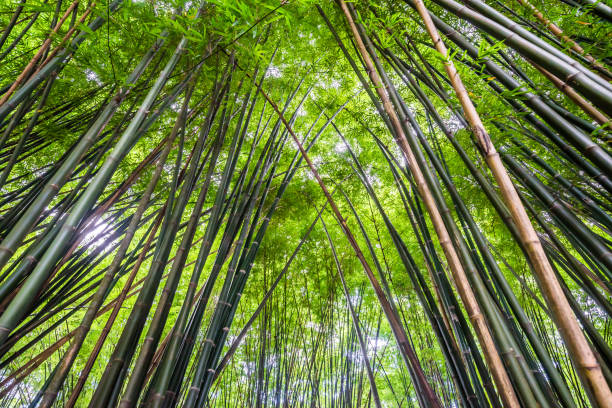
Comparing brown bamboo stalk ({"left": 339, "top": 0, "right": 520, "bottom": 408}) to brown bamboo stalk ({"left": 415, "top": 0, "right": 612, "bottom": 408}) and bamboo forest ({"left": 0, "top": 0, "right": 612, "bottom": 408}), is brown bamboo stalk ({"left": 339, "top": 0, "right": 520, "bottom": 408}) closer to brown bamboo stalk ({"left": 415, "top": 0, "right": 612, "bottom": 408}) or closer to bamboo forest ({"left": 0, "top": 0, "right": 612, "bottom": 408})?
bamboo forest ({"left": 0, "top": 0, "right": 612, "bottom": 408})

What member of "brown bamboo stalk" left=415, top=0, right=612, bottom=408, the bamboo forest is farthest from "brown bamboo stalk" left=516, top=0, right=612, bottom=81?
"brown bamboo stalk" left=415, top=0, right=612, bottom=408

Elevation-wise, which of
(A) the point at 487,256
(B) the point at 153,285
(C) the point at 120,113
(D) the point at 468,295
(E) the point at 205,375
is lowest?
(E) the point at 205,375

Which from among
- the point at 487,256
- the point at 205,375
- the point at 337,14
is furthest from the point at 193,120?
the point at 487,256

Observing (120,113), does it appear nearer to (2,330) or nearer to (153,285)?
(153,285)

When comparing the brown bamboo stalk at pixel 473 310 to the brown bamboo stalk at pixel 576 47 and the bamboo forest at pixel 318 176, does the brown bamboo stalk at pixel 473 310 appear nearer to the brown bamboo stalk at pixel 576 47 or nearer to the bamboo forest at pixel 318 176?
the bamboo forest at pixel 318 176

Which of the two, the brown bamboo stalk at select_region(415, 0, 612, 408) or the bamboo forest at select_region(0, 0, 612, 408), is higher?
the bamboo forest at select_region(0, 0, 612, 408)

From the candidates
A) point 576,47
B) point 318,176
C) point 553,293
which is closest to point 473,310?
point 553,293

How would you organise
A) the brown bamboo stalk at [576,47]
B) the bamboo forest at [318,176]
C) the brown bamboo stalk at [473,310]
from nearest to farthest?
1. the brown bamboo stalk at [473,310]
2. the bamboo forest at [318,176]
3. the brown bamboo stalk at [576,47]

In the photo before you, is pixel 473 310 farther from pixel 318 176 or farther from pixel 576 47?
pixel 576 47

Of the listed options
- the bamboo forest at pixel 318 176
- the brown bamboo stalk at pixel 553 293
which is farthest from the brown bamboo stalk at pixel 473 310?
the brown bamboo stalk at pixel 553 293

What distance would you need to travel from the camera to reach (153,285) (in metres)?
1.16

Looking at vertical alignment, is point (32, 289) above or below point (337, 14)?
below

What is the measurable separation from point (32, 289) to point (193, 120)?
2.07 metres

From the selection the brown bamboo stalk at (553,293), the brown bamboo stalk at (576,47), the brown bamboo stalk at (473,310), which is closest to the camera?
the brown bamboo stalk at (553,293)
